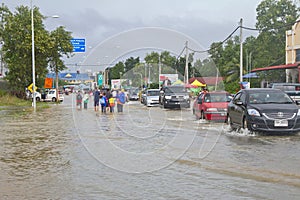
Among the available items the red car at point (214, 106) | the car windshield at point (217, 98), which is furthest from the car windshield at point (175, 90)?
the car windshield at point (217, 98)

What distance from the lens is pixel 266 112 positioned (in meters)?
13.7

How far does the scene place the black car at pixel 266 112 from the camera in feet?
44.4

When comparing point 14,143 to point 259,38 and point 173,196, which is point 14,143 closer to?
point 173,196

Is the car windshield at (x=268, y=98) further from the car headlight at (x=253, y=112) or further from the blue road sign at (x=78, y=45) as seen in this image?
the blue road sign at (x=78, y=45)

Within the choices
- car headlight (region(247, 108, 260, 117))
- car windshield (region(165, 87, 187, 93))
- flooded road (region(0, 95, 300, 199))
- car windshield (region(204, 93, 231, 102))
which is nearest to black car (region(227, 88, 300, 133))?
car headlight (region(247, 108, 260, 117))

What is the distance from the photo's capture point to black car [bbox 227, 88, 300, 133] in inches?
533

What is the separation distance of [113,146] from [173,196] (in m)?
5.81

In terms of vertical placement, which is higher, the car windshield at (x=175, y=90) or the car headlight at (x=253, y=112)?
the car windshield at (x=175, y=90)

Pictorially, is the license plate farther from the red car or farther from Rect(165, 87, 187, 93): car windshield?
Rect(165, 87, 187, 93): car windshield

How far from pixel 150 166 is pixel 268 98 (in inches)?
272

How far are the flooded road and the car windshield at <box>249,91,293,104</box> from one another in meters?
1.28

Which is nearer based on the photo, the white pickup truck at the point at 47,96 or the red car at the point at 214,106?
the red car at the point at 214,106

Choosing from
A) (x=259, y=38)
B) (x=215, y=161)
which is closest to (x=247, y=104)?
(x=215, y=161)

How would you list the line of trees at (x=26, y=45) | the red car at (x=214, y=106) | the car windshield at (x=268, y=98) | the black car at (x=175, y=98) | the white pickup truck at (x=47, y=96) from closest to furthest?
the car windshield at (x=268, y=98)
the red car at (x=214, y=106)
the black car at (x=175, y=98)
the line of trees at (x=26, y=45)
the white pickup truck at (x=47, y=96)
